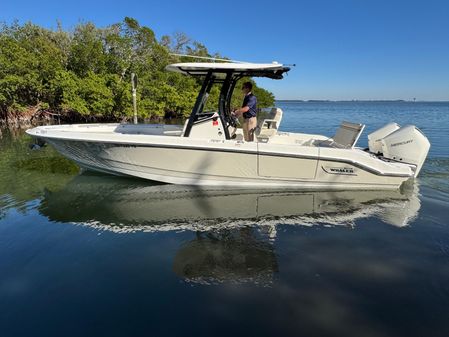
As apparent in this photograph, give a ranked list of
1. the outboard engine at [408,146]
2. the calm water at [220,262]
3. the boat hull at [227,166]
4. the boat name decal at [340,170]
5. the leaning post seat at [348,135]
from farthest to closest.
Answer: the outboard engine at [408,146] < the leaning post seat at [348,135] < the boat name decal at [340,170] < the boat hull at [227,166] < the calm water at [220,262]

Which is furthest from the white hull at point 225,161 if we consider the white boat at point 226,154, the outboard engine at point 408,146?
the outboard engine at point 408,146

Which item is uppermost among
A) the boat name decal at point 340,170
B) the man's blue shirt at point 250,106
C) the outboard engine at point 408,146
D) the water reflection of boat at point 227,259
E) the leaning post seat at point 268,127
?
the man's blue shirt at point 250,106

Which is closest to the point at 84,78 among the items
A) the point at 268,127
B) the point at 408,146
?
the point at 268,127

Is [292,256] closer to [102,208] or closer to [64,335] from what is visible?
[64,335]

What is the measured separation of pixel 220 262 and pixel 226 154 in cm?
277

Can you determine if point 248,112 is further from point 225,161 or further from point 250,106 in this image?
point 225,161

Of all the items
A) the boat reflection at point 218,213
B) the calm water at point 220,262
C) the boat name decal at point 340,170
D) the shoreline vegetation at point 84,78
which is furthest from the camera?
the shoreline vegetation at point 84,78

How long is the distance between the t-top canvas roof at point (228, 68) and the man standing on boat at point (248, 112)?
13.9 inches

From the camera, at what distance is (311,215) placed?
5781mm

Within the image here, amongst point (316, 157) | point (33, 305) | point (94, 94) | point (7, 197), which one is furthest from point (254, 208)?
point (94, 94)

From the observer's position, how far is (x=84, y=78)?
26.9 meters

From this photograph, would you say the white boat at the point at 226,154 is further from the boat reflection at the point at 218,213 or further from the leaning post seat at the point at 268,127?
the leaning post seat at the point at 268,127

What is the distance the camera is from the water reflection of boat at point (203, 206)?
5.43 m

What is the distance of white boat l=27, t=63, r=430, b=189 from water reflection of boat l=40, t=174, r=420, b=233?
28 cm
